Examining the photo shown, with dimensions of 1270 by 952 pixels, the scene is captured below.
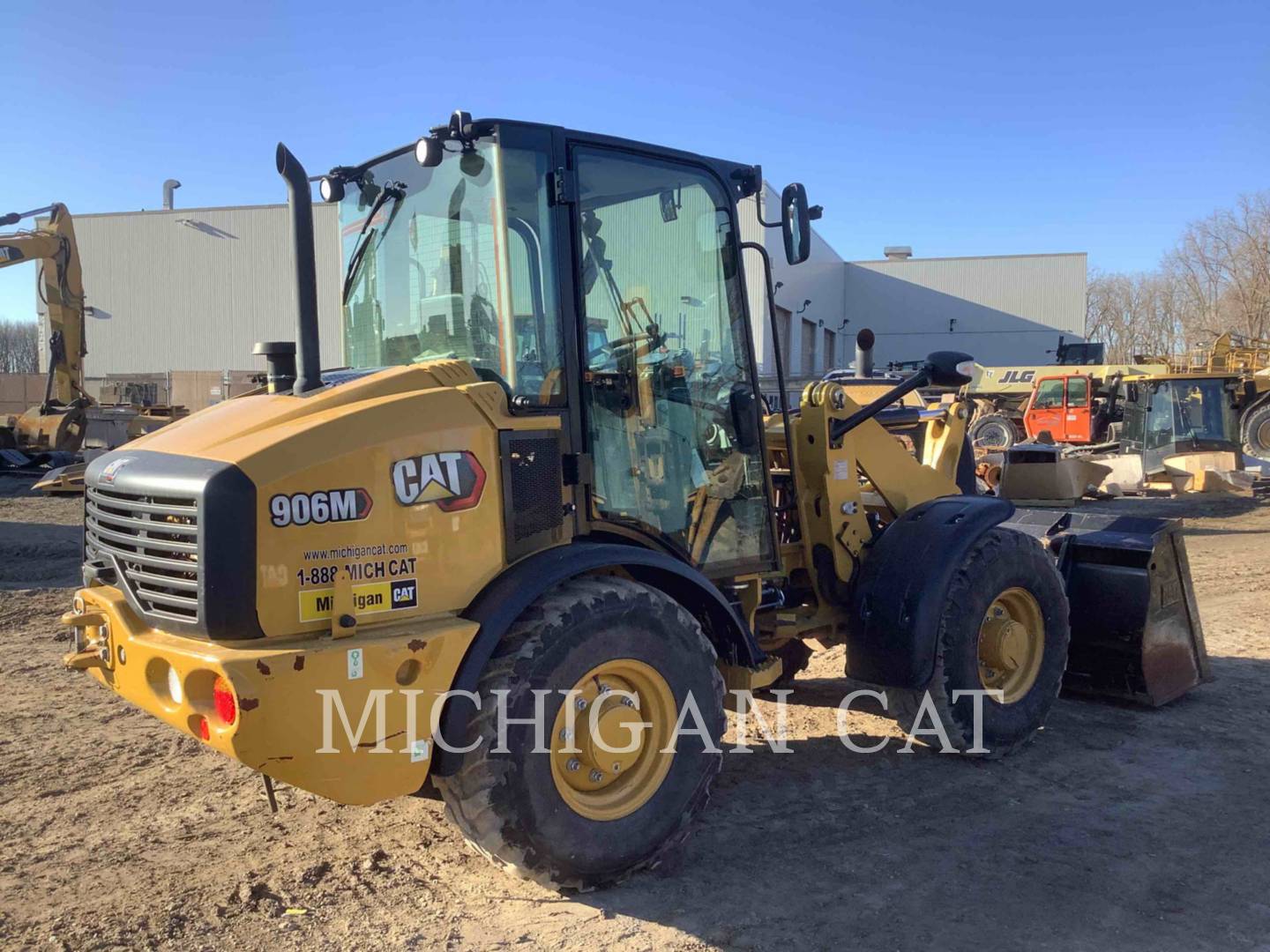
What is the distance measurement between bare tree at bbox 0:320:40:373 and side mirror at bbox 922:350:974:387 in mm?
72858

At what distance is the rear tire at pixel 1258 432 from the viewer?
21.7 metres

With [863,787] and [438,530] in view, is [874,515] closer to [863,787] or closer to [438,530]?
[863,787]


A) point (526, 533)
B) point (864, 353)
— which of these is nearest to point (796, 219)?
point (864, 353)

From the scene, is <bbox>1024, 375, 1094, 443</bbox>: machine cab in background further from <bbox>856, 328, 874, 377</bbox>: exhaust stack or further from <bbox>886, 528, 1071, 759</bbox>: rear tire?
<bbox>886, 528, 1071, 759</bbox>: rear tire

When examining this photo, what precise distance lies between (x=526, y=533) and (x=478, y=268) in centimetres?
98

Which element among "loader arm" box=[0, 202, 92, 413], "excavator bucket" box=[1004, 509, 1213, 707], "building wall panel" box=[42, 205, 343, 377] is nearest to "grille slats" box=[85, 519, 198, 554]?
"excavator bucket" box=[1004, 509, 1213, 707]

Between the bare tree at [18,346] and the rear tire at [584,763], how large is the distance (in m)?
73.1

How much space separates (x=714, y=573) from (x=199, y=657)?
2.09 metres

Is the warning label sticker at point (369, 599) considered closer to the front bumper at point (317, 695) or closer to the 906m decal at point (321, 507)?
the front bumper at point (317, 695)

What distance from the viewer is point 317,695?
2.87 meters

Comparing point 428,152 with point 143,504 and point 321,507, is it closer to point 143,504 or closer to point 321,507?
point 321,507

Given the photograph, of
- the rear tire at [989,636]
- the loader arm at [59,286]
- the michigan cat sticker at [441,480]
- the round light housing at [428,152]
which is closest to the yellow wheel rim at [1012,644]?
the rear tire at [989,636]

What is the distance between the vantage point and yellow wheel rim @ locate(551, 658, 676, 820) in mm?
3395

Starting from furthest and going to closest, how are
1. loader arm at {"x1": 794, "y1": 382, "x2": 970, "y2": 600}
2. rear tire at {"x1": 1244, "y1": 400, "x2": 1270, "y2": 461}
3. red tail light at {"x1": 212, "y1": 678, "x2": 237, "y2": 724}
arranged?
1. rear tire at {"x1": 1244, "y1": 400, "x2": 1270, "y2": 461}
2. loader arm at {"x1": 794, "y1": 382, "x2": 970, "y2": 600}
3. red tail light at {"x1": 212, "y1": 678, "x2": 237, "y2": 724}
